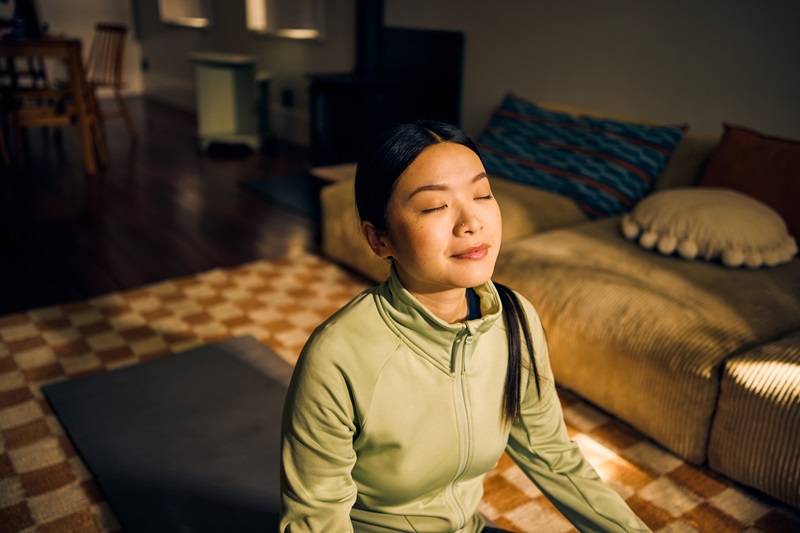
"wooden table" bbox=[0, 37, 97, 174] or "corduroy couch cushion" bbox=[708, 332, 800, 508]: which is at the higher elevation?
"wooden table" bbox=[0, 37, 97, 174]

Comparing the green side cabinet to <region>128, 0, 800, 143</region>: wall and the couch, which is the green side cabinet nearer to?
<region>128, 0, 800, 143</region>: wall

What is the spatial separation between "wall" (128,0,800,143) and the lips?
7.34ft

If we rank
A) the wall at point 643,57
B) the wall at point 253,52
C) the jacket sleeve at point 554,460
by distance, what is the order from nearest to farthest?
the jacket sleeve at point 554,460 < the wall at point 643,57 < the wall at point 253,52

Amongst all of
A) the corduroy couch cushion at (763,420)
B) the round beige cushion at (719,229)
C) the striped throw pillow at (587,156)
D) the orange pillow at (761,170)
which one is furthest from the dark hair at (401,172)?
the striped throw pillow at (587,156)

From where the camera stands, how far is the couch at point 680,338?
1498 mm

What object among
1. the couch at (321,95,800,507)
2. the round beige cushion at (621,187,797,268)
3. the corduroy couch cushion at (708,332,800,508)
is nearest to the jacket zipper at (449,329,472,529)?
the couch at (321,95,800,507)

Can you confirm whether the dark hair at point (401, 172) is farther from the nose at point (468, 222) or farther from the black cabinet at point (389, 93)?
the black cabinet at point (389, 93)

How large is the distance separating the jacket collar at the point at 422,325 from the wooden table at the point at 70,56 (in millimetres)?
4286

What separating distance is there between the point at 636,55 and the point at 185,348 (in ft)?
7.59

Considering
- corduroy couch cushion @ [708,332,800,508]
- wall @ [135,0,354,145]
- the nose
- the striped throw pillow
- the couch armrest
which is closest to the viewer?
the nose

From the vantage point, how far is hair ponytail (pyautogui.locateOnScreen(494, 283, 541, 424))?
94cm

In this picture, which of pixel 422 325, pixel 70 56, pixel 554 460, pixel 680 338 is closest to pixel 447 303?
pixel 422 325

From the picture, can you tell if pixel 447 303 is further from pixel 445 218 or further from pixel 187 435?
pixel 187 435

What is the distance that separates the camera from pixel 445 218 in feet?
2.67
